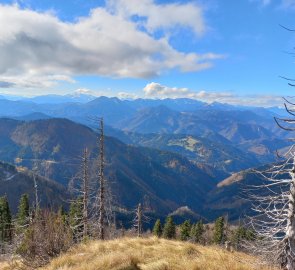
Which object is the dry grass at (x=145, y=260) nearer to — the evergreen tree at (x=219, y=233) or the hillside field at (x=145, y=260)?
the hillside field at (x=145, y=260)

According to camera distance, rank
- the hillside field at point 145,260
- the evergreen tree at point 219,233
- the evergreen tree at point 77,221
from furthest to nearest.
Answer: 1. the evergreen tree at point 219,233
2. the evergreen tree at point 77,221
3. the hillside field at point 145,260

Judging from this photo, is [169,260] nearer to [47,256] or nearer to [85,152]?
[47,256]

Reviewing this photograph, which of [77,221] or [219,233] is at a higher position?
[77,221]

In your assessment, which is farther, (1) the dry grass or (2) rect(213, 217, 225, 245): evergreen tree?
(2) rect(213, 217, 225, 245): evergreen tree

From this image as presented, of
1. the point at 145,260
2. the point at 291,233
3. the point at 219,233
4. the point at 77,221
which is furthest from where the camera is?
the point at 219,233

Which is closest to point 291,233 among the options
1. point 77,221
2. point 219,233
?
point 77,221

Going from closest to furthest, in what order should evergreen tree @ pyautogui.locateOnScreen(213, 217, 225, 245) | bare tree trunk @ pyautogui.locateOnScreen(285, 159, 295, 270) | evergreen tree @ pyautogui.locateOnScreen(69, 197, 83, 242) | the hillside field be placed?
bare tree trunk @ pyautogui.locateOnScreen(285, 159, 295, 270) < the hillside field < evergreen tree @ pyautogui.locateOnScreen(69, 197, 83, 242) < evergreen tree @ pyautogui.locateOnScreen(213, 217, 225, 245)

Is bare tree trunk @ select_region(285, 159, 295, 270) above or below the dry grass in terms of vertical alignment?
above

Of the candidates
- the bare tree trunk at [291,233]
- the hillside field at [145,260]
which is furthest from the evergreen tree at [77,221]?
the bare tree trunk at [291,233]

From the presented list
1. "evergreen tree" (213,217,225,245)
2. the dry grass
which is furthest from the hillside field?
"evergreen tree" (213,217,225,245)

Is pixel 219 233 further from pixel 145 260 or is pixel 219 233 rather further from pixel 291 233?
pixel 291 233

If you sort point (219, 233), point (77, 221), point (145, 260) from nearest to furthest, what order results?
point (145, 260), point (77, 221), point (219, 233)

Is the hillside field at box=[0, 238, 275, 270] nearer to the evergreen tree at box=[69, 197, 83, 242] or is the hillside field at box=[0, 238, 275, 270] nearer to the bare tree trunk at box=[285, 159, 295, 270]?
the bare tree trunk at box=[285, 159, 295, 270]

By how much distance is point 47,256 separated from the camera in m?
13.6
